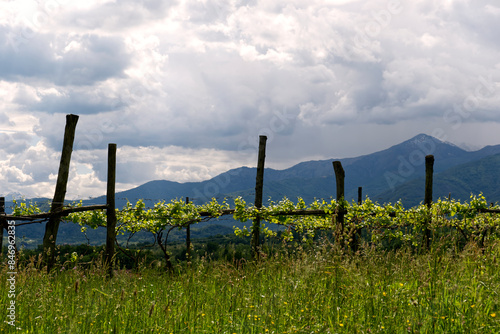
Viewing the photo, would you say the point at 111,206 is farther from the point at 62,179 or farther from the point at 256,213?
the point at 256,213

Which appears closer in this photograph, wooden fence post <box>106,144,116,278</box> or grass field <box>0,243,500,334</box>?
grass field <box>0,243,500,334</box>

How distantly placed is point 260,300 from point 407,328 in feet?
5.53

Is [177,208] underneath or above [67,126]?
underneath

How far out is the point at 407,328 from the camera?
3445mm

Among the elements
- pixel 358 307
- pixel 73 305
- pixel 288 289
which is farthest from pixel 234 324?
pixel 73 305

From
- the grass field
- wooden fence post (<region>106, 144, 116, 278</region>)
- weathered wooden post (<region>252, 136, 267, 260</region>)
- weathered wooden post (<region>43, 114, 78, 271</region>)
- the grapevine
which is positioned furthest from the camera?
weathered wooden post (<region>252, 136, 267, 260</region>)

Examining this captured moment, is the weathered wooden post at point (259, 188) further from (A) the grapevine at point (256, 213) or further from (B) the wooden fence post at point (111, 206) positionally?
(B) the wooden fence post at point (111, 206)

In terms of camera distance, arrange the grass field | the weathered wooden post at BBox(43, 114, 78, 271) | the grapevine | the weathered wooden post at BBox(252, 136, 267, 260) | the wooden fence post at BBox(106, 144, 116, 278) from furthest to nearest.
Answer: the weathered wooden post at BBox(252, 136, 267, 260) < the grapevine < the wooden fence post at BBox(106, 144, 116, 278) < the weathered wooden post at BBox(43, 114, 78, 271) < the grass field

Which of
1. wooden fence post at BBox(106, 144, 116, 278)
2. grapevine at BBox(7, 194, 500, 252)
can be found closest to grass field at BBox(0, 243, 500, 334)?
wooden fence post at BBox(106, 144, 116, 278)

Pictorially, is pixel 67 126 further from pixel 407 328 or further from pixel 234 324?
pixel 407 328

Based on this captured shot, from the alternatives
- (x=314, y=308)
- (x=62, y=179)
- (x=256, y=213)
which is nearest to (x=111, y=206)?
(x=62, y=179)

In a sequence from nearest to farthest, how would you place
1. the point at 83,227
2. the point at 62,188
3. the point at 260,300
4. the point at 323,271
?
1. the point at 260,300
2. the point at 323,271
3. the point at 62,188
4. the point at 83,227

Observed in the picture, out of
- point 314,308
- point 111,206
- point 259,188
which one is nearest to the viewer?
point 314,308

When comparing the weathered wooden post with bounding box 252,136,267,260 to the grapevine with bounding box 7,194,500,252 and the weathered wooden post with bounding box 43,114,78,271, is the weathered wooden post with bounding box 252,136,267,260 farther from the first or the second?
the weathered wooden post with bounding box 43,114,78,271
